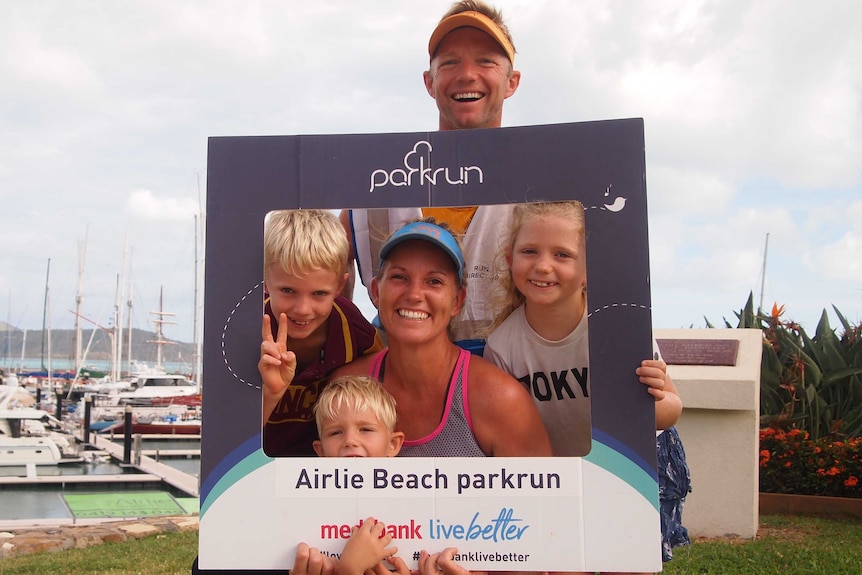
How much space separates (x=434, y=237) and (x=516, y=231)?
10.2 inches

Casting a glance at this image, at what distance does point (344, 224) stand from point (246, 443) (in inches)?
30.5

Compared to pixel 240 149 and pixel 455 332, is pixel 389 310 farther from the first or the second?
A: pixel 240 149

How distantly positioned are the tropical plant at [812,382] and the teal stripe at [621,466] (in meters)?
8.35

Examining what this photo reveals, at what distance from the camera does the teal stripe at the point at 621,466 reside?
2.49m

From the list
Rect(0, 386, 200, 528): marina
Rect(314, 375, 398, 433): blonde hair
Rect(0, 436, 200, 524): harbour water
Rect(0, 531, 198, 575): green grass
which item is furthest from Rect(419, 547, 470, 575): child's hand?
Rect(0, 436, 200, 524): harbour water

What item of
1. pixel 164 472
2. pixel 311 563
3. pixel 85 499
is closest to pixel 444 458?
pixel 311 563

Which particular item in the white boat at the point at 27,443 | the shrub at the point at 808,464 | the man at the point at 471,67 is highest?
the man at the point at 471,67

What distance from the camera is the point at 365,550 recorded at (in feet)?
8.15

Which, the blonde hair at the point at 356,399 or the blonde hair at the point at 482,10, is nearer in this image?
the blonde hair at the point at 356,399

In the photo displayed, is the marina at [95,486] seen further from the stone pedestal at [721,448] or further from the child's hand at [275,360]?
the child's hand at [275,360]

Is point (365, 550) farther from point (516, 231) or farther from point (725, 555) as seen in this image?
point (725, 555)

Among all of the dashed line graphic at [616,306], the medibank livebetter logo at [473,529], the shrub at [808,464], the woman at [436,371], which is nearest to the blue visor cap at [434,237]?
the woman at [436,371]

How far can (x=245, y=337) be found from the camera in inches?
104

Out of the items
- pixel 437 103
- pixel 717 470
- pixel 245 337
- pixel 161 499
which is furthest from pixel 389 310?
pixel 161 499
